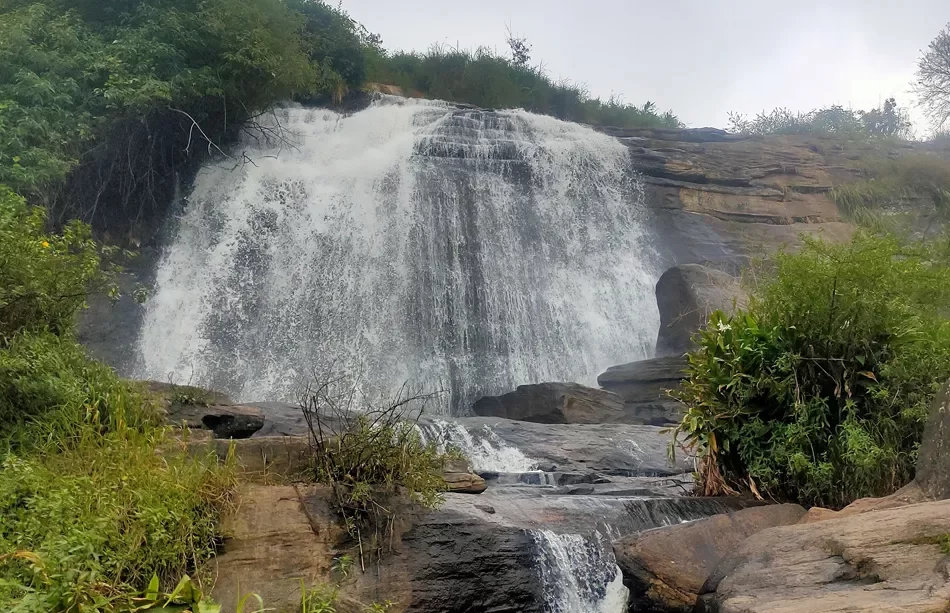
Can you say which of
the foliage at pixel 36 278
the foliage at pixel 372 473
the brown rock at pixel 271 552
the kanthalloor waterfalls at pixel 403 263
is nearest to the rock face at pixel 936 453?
the foliage at pixel 372 473

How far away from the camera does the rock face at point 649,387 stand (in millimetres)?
13102

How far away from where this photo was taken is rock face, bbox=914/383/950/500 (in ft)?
16.3

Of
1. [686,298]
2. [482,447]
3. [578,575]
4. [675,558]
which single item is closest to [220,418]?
[482,447]

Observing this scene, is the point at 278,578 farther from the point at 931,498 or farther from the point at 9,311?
the point at 931,498

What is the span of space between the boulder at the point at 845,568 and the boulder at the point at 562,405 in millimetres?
7456

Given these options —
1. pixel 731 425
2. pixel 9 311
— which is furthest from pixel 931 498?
pixel 9 311

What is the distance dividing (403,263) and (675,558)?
39.7ft

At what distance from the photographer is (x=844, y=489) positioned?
19.7 feet

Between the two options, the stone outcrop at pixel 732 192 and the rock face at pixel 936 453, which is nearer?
the rock face at pixel 936 453

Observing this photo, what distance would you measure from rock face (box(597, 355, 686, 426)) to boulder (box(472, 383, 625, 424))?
44 centimetres

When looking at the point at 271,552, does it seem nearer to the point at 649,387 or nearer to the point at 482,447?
the point at 482,447

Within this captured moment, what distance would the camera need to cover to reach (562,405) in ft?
40.5

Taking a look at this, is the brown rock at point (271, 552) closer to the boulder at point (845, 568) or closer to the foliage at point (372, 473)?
the foliage at point (372, 473)

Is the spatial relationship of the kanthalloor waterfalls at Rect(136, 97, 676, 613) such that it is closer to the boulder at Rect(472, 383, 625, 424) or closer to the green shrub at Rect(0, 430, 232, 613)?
the boulder at Rect(472, 383, 625, 424)
